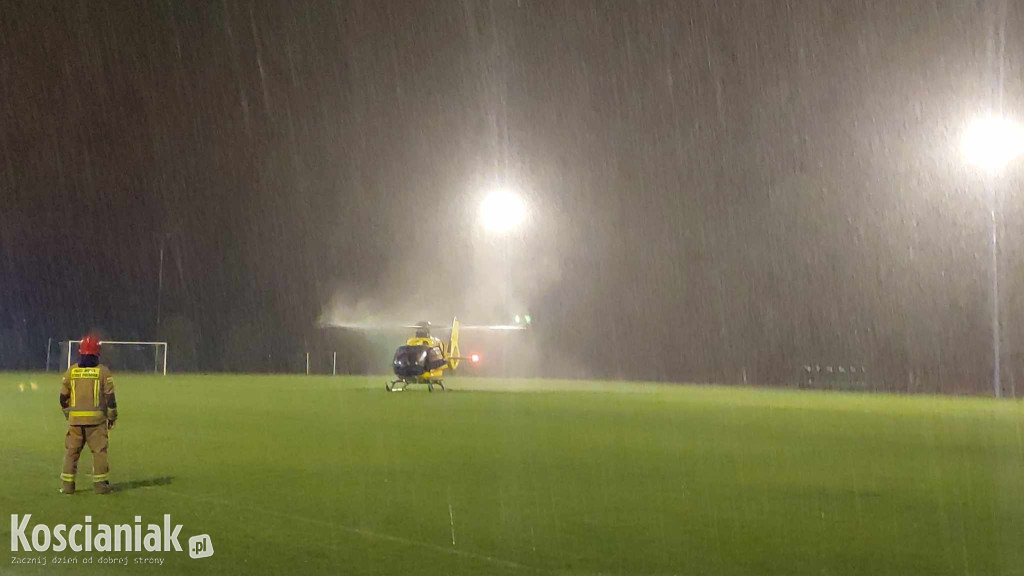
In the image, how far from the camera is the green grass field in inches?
324

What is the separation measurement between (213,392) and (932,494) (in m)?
25.3

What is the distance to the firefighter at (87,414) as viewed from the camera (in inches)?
424

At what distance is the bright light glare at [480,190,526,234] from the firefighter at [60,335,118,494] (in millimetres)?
29477

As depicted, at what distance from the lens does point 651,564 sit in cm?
802

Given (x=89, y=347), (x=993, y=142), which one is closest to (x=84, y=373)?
(x=89, y=347)

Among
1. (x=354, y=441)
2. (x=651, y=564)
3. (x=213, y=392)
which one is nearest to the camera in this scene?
(x=651, y=564)

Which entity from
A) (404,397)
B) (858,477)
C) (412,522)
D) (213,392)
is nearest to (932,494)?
(858,477)

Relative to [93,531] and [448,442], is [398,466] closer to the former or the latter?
[448,442]

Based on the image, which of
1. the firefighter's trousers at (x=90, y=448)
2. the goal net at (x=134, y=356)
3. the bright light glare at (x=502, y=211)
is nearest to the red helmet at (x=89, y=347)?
the firefighter's trousers at (x=90, y=448)

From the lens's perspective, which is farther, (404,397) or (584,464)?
(404,397)

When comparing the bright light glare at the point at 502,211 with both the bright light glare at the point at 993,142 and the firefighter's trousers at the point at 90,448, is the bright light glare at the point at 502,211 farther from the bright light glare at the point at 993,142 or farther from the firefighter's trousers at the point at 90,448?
the firefighter's trousers at the point at 90,448

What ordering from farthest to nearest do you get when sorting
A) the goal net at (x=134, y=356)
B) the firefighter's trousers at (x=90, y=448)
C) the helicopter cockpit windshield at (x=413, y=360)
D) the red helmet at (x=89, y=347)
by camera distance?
the goal net at (x=134, y=356), the helicopter cockpit windshield at (x=413, y=360), the red helmet at (x=89, y=347), the firefighter's trousers at (x=90, y=448)

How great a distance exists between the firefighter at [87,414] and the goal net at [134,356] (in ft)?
144

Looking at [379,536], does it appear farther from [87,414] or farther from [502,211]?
[502,211]
